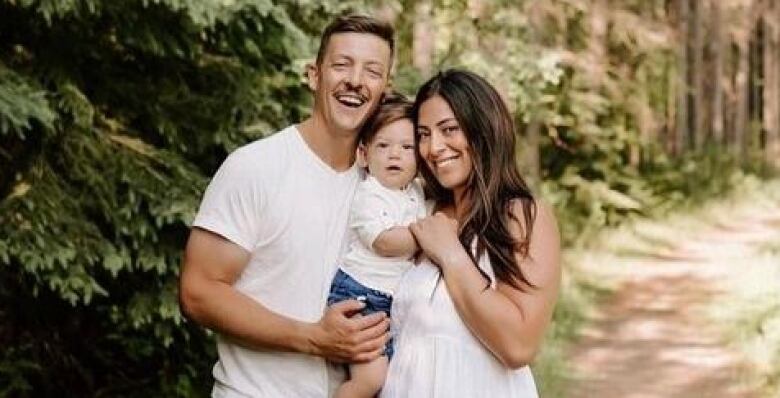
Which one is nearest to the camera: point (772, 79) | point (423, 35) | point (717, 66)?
point (423, 35)

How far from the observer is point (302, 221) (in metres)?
3.11

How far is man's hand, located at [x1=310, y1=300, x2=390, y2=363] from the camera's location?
10.1ft

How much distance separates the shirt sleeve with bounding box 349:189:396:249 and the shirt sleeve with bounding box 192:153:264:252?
10.8 inches

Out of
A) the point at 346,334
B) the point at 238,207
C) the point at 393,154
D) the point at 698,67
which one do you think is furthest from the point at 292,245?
the point at 698,67

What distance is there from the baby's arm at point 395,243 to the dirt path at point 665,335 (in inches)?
254

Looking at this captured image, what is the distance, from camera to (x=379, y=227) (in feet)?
10.2

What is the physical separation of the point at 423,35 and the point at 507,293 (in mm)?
6365

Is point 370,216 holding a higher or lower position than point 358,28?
lower

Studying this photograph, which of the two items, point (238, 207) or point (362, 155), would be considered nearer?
point (238, 207)

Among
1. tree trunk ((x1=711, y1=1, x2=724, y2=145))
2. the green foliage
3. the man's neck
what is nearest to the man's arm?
the man's neck

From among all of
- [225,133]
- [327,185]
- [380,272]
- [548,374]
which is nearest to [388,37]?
[327,185]

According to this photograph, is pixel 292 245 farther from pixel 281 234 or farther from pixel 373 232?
pixel 373 232

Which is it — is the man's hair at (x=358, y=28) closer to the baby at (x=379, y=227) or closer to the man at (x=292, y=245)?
the man at (x=292, y=245)

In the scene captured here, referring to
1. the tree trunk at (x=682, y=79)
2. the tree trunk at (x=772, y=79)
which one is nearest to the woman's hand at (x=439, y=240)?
the tree trunk at (x=682, y=79)
